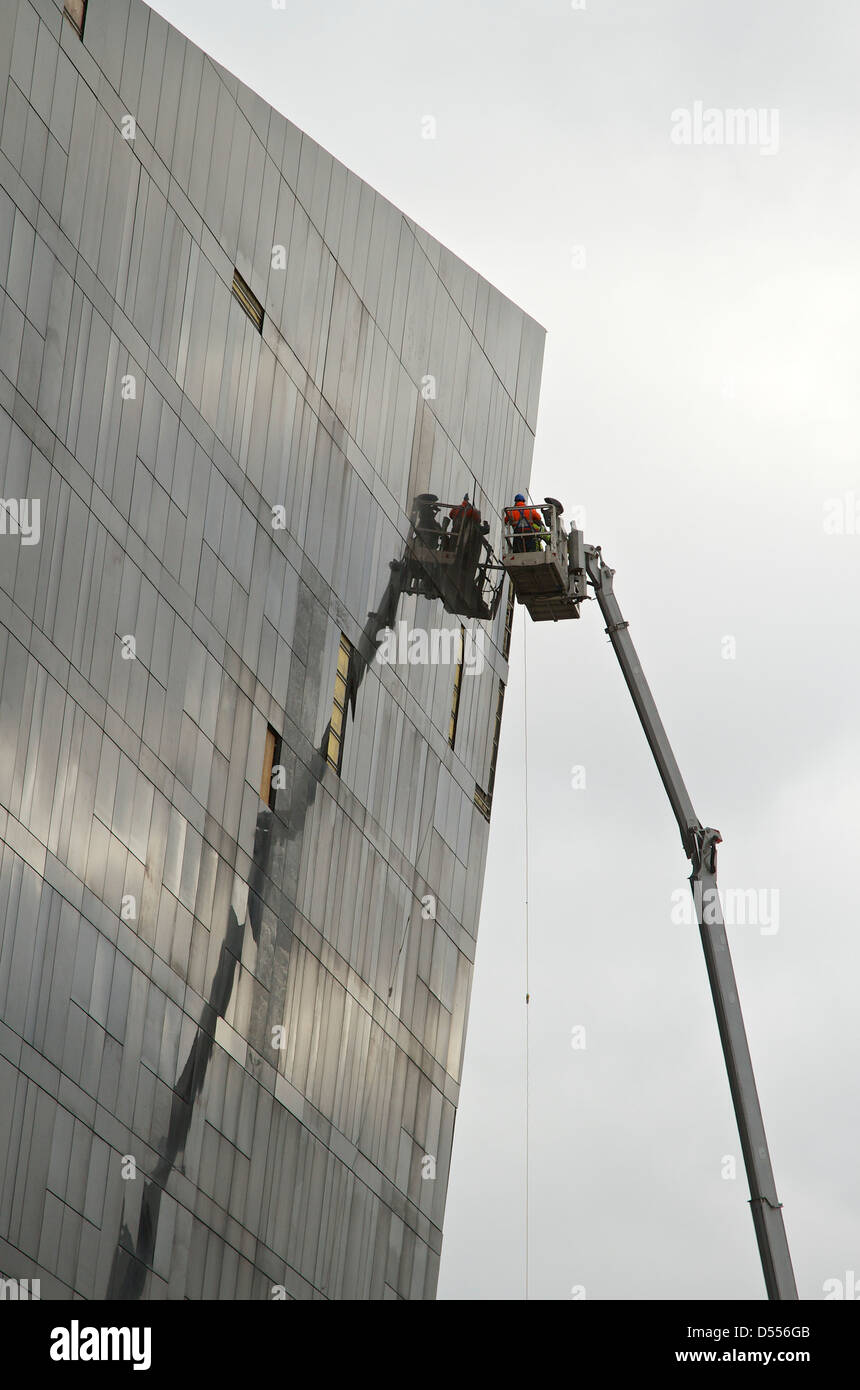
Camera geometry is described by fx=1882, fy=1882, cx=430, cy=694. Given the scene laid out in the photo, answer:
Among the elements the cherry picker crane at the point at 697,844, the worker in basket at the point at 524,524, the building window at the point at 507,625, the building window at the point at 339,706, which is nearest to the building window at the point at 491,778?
the building window at the point at 507,625

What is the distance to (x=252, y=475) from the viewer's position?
37.4 m

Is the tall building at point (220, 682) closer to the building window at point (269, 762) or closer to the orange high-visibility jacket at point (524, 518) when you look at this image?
the building window at point (269, 762)

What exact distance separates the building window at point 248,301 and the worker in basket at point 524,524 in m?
9.12

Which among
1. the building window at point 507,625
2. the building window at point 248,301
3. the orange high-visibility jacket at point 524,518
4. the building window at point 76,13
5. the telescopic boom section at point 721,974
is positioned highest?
the building window at point 507,625

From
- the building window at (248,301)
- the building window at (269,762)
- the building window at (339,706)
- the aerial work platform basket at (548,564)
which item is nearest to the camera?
the building window at (248,301)

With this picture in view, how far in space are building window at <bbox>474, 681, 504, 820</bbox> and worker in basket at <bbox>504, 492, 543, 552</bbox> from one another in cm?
997

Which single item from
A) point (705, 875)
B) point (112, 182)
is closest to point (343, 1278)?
point (705, 875)

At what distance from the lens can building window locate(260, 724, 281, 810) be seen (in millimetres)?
38159

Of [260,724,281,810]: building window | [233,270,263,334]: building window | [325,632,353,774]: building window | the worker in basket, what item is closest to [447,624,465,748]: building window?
the worker in basket

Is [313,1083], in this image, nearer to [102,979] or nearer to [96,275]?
[102,979]

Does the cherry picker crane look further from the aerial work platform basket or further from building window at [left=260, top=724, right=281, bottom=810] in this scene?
building window at [left=260, top=724, right=281, bottom=810]

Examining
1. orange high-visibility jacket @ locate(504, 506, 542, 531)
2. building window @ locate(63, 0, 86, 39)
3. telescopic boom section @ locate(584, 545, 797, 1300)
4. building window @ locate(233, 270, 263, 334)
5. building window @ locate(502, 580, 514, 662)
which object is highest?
building window @ locate(502, 580, 514, 662)

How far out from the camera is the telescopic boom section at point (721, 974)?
3791cm

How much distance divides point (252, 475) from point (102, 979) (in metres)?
11.4
